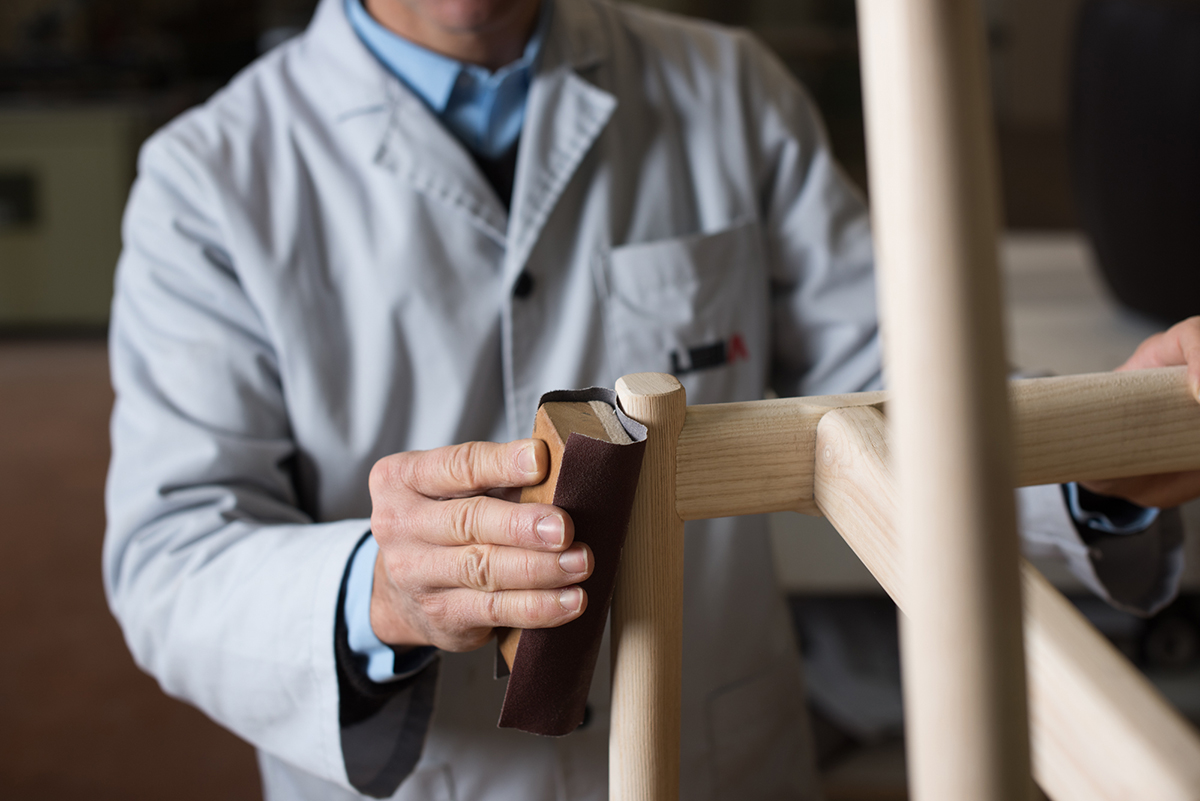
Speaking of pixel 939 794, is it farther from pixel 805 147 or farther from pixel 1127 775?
pixel 805 147

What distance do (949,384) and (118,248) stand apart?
2451mm

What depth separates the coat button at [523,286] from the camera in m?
0.50

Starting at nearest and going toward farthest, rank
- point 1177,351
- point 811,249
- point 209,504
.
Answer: point 1177,351 < point 209,504 < point 811,249

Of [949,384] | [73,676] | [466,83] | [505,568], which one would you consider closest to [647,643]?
[505,568]

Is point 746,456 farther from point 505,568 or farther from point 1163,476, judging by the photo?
point 1163,476

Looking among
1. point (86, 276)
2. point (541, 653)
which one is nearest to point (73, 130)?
point (86, 276)

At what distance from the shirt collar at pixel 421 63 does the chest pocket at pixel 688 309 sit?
0.40ft

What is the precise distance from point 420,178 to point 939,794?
1.40 feet

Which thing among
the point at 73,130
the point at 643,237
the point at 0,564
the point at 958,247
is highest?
the point at 958,247

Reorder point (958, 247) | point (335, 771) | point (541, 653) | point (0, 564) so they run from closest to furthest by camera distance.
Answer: point (958, 247) < point (541, 653) < point (335, 771) < point (0, 564)

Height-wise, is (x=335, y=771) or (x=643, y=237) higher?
(x=643, y=237)

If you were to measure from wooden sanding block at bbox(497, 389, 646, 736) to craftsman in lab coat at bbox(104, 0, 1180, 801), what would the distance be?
0.13 m

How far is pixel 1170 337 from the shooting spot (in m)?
0.35

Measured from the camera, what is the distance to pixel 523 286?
505 mm
